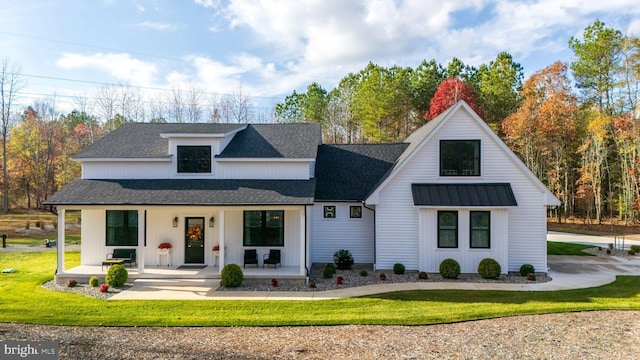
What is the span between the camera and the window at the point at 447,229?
15250 millimetres

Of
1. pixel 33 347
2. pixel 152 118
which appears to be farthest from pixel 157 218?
pixel 152 118

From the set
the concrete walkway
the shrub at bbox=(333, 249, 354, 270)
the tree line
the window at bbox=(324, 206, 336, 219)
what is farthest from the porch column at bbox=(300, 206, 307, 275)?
the tree line

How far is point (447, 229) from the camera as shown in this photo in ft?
50.2

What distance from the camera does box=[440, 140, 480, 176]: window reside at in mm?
15742

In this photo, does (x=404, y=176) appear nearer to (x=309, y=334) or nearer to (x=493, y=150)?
(x=493, y=150)

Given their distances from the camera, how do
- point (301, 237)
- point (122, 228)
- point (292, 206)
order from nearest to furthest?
point (301, 237)
point (292, 206)
point (122, 228)

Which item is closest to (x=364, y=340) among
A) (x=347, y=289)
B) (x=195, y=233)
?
(x=347, y=289)

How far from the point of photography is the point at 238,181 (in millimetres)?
16078

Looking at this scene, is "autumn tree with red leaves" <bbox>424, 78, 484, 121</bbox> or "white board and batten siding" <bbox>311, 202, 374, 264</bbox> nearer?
"white board and batten siding" <bbox>311, 202, 374, 264</bbox>

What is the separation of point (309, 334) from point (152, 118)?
46.6 meters

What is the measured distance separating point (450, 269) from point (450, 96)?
2857 cm

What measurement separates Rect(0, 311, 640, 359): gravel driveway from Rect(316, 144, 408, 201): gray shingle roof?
8627mm

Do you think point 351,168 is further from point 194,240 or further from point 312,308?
point 312,308

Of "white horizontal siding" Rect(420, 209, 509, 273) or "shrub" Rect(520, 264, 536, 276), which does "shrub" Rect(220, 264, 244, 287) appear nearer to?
"white horizontal siding" Rect(420, 209, 509, 273)
